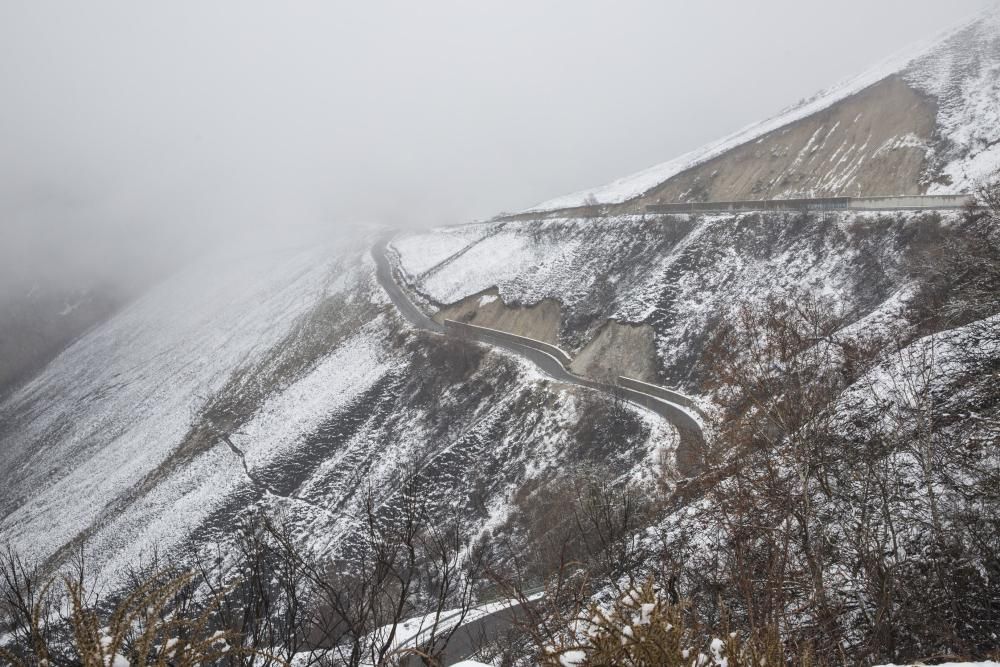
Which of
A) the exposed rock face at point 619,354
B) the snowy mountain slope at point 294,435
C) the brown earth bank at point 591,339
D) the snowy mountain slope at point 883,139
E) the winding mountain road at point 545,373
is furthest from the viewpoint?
the brown earth bank at point 591,339

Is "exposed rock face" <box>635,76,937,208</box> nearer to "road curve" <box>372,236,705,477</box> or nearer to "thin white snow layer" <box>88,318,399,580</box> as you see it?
"road curve" <box>372,236,705,477</box>

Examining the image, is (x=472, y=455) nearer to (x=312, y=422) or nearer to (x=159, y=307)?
(x=312, y=422)

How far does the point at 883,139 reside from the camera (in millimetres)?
36188

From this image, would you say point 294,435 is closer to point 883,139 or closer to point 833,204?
point 833,204

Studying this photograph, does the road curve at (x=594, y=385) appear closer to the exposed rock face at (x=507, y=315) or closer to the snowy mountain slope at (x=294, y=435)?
the snowy mountain slope at (x=294, y=435)

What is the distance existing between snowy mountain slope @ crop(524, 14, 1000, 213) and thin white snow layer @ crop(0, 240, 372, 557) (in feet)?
148

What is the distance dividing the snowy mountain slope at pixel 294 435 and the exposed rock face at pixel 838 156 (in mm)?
21417

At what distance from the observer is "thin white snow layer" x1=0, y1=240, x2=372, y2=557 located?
46.8 m

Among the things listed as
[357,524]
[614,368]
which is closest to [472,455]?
[357,524]

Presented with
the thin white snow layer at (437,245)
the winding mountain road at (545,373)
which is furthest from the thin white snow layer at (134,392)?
the winding mountain road at (545,373)

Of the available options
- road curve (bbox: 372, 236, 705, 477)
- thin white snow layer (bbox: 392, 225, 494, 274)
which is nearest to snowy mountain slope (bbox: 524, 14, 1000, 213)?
road curve (bbox: 372, 236, 705, 477)

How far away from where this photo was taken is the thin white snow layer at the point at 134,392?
4675 centimetres

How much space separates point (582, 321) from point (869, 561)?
31.2 meters

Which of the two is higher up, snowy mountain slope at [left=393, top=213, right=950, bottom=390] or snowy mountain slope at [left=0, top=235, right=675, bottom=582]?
snowy mountain slope at [left=393, top=213, right=950, bottom=390]
